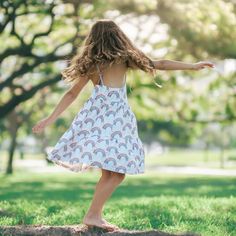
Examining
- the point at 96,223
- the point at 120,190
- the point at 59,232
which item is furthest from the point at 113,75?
the point at 120,190

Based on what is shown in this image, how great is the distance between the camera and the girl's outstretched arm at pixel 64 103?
5418 millimetres

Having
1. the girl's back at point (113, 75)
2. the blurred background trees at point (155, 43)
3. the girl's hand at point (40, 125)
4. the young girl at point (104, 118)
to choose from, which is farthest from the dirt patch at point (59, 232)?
the blurred background trees at point (155, 43)

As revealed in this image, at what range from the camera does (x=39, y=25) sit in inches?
874

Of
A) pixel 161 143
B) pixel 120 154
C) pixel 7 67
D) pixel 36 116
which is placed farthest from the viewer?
pixel 161 143

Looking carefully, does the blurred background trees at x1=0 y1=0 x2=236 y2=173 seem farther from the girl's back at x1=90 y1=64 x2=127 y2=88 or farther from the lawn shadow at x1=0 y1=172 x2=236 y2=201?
the girl's back at x1=90 y1=64 x2=127 y2=88

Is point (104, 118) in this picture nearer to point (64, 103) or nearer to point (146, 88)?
point (64, 103)

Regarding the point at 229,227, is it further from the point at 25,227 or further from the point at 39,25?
the point at 39,25

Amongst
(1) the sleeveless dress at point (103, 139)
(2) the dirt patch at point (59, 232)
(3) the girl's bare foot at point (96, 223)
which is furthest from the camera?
(3) the girl's bare foot at point (96, 223)

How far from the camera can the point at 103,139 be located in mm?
5152

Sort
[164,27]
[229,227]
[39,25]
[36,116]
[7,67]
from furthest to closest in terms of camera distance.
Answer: [36,116]
[7,67]
[39,25]
[164,27]
[229,227]

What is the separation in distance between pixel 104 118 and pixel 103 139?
0.20 meters

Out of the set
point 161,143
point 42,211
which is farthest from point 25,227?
point 161,143

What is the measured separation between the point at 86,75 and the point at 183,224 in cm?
171

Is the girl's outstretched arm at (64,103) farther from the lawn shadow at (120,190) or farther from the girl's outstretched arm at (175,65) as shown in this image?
the lawn shadow at (120,190)
